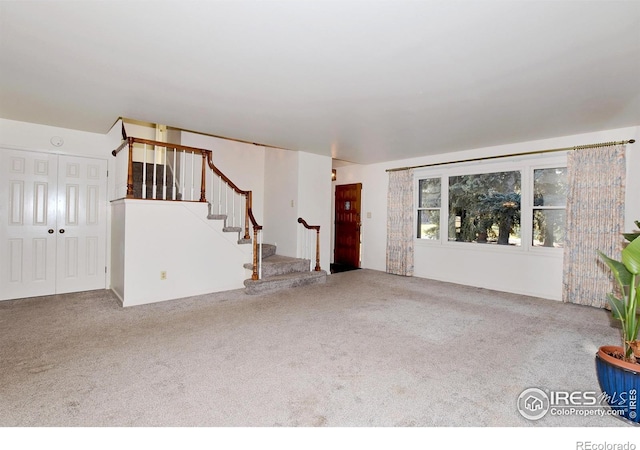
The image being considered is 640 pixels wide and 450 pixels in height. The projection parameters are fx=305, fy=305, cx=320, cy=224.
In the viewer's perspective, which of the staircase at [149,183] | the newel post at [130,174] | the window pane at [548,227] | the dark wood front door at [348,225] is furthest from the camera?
the dark wood front door at [348,225]

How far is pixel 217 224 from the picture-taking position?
4.91 meters

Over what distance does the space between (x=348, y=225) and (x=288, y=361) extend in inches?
219

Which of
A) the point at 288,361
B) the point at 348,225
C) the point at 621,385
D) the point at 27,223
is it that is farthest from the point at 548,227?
the point at 27,223

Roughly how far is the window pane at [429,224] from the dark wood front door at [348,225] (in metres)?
1.60

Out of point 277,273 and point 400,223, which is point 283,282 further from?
point 400,223

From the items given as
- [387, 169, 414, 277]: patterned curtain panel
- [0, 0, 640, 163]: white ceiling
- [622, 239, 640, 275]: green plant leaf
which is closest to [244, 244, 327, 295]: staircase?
[387, 169, 414, 277]: patterned curtain panel

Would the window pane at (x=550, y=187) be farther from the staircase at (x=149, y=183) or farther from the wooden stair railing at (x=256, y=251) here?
the staircase at (x=149, y=183)

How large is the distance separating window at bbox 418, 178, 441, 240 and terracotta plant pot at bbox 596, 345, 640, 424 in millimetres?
4458

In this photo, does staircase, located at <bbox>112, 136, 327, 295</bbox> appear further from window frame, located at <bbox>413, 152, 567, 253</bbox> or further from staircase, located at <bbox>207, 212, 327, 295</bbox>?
window frame, located at <bbox>413, 152, 567, 253</bbox>

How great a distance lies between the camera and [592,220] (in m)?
4.41

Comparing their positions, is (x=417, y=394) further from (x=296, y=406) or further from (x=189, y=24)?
(x=189, y=24)

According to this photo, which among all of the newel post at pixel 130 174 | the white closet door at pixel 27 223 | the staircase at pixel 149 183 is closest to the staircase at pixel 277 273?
the newel post at pixel 130 174

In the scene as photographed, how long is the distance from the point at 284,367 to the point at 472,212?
15.9 feet

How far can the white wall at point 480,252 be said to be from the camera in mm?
4316
